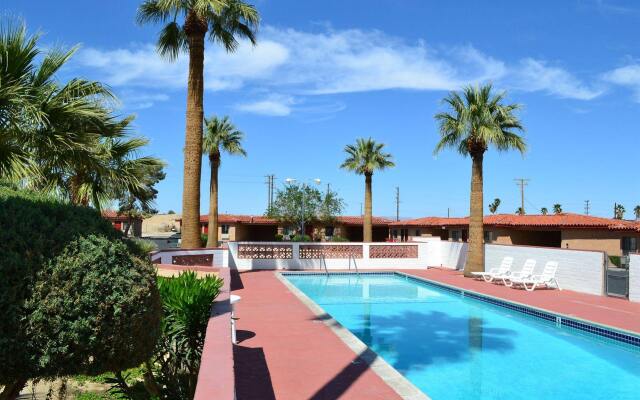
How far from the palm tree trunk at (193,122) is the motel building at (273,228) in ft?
114

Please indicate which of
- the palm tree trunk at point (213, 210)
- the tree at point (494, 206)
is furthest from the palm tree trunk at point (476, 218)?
the tree at point (494, 206)

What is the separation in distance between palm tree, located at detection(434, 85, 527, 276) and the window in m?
17.7

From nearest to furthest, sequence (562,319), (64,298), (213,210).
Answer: (64,298) < (562,319) < (213,210)

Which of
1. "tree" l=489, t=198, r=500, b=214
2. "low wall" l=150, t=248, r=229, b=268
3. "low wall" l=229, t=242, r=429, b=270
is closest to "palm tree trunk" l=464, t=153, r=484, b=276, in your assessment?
"low wall" l=229, t=242, r=429, b=270

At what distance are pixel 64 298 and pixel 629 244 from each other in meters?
38.5

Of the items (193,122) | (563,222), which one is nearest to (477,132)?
(193,122)

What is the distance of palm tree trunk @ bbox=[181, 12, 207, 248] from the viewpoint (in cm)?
1728

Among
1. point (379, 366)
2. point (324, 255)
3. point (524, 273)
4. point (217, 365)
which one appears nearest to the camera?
point (217, 365)

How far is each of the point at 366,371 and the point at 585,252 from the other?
1408 centimetres

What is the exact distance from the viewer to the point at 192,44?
17.8 metres

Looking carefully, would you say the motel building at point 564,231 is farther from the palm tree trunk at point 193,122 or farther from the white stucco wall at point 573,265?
the palm tree trunk at point 193,122

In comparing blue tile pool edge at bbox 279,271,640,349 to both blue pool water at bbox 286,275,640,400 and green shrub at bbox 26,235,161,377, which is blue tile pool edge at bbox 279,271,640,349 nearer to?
blue pool water at bbox 286,275,640,400

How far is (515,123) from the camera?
22312 mm

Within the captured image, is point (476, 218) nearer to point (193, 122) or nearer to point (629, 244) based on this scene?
point (193, 122)
